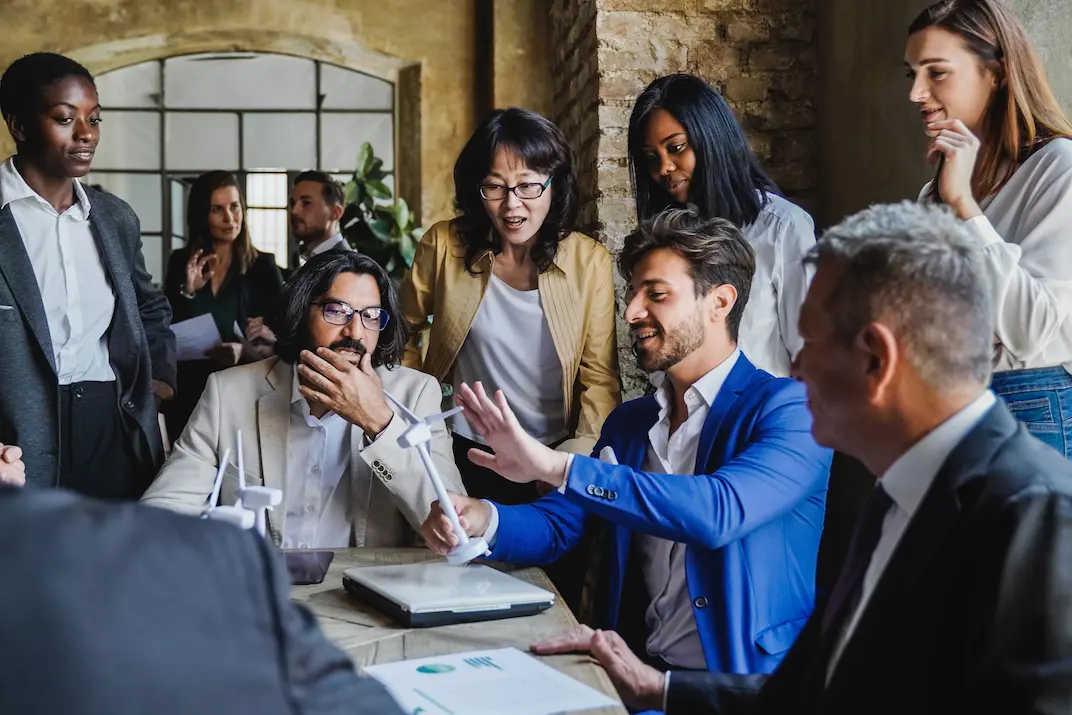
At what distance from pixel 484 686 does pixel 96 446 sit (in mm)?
1942

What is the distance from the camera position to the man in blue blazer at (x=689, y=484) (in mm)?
1962

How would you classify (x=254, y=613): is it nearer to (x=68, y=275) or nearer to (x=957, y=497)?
(x=957, y=497)

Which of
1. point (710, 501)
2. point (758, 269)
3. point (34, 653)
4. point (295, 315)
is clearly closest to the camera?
point (34, 653)

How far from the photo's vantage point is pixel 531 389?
312 centimetres

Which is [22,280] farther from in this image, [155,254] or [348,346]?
[155,254]

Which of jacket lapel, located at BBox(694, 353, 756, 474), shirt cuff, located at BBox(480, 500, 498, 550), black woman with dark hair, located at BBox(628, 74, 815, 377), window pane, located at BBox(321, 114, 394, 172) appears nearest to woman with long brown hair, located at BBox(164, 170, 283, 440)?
black woman with dark hair, located at BBox(628, 74, 815, 377)

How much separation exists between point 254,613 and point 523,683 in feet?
2.49

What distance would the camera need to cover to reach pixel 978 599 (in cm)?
106

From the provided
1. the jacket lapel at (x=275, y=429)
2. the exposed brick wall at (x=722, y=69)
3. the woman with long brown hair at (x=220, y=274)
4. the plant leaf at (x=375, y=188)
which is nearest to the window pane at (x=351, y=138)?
the plant leaf at (x=375, y=188)

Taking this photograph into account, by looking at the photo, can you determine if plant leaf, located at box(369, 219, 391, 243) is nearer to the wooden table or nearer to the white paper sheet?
the white paper sheet

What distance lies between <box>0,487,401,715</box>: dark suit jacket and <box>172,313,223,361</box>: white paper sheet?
331 cm

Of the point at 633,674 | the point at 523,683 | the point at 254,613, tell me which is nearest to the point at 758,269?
the point at 633,674

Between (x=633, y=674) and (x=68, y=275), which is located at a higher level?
(x=68, y=275)

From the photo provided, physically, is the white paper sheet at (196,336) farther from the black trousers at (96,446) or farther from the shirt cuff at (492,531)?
the shirt cuff at (492,531)
